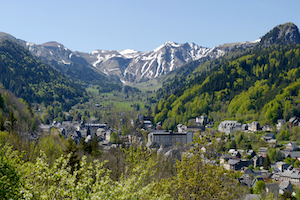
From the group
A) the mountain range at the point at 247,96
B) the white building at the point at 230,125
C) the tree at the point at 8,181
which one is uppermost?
the mountain range at the point at 247,96

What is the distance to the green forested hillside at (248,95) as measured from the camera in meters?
138

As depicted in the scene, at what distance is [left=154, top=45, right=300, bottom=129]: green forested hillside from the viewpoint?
138m

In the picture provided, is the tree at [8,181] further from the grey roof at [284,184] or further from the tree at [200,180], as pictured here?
the grey roof at [284,184]

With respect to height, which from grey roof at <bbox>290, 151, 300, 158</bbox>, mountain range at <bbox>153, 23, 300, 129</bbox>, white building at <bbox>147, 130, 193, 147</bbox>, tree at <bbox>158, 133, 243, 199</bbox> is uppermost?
mountain range at <bbox>153, 23, 300, 129</bbox>

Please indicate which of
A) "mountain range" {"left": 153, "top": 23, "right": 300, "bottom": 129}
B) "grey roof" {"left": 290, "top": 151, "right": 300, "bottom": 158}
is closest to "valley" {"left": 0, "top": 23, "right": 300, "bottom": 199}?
"grey roof" {"left": 290, "top": 151, "right": 300, "bottom": 158}

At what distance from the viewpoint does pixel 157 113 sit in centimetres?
19038

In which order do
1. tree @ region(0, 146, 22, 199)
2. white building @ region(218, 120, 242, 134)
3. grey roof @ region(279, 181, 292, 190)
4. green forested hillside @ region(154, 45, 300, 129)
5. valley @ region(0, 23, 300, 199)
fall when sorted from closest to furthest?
1. tree @ region(0, 146, 22, 199)
2. valley @ region(0, 23, 300, 199)
3. grey roof @ region(279, 181, 292, 190)
4. white building @ region(218, 120, 242, 134)
5. green forested hillside @ region(154, 45, 300, 129)

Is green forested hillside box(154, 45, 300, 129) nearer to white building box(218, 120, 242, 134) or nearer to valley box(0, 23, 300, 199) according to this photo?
valley box(0, 23, 300, 199)

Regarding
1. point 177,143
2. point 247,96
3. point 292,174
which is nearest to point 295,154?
point 292,174

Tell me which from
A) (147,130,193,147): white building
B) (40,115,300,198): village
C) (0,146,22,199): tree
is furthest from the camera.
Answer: (147,130,193,147): white building

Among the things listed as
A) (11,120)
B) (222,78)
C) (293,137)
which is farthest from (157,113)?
(11,120)

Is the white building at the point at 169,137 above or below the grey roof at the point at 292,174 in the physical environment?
above

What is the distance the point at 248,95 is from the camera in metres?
159

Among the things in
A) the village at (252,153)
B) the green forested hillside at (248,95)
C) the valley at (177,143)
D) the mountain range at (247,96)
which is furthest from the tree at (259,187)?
the green forested hillside at (248,95)
